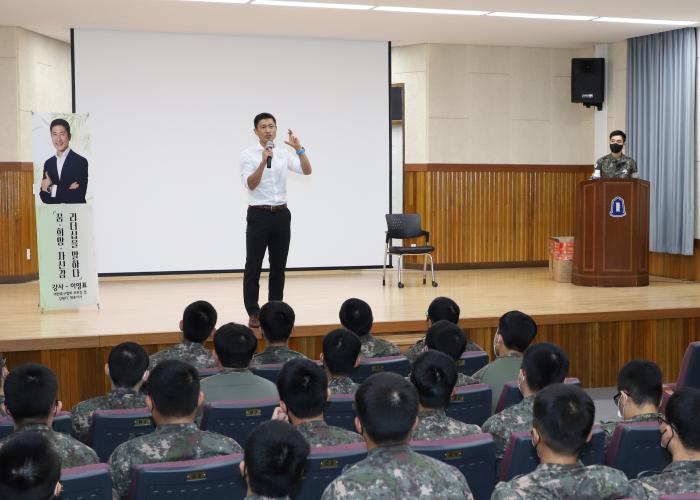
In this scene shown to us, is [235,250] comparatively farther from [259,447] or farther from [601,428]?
[259,447]

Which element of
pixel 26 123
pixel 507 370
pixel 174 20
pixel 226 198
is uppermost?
pixel 174 20

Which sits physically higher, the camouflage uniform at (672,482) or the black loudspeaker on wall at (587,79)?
the black loudspeaker on wall at (587,79)

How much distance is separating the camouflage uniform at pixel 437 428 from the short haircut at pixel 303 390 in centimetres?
36

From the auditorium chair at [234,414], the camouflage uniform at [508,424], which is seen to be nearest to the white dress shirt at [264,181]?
the auditorium chair at [234,414]

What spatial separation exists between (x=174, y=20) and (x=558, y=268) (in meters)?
4.77

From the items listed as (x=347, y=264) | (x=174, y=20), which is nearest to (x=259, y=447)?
(x=174, y=20)

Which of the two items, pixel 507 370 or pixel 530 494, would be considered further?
pixel 507 370

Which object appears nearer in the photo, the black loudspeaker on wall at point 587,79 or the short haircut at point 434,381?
the short haircut at point 434,381

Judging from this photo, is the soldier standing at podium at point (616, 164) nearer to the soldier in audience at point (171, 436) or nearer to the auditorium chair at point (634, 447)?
the auditorium chair at point (634, 447)

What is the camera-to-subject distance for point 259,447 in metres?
2.30

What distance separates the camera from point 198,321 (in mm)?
5180

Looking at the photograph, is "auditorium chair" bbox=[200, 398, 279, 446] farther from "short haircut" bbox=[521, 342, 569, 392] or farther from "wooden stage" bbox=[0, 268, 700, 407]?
"wooden stage" bbox=[0, 268, 700, 407]

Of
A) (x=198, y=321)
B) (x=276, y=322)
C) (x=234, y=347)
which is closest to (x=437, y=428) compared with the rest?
(x=234, y=347)

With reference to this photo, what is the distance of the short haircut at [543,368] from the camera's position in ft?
12.5
